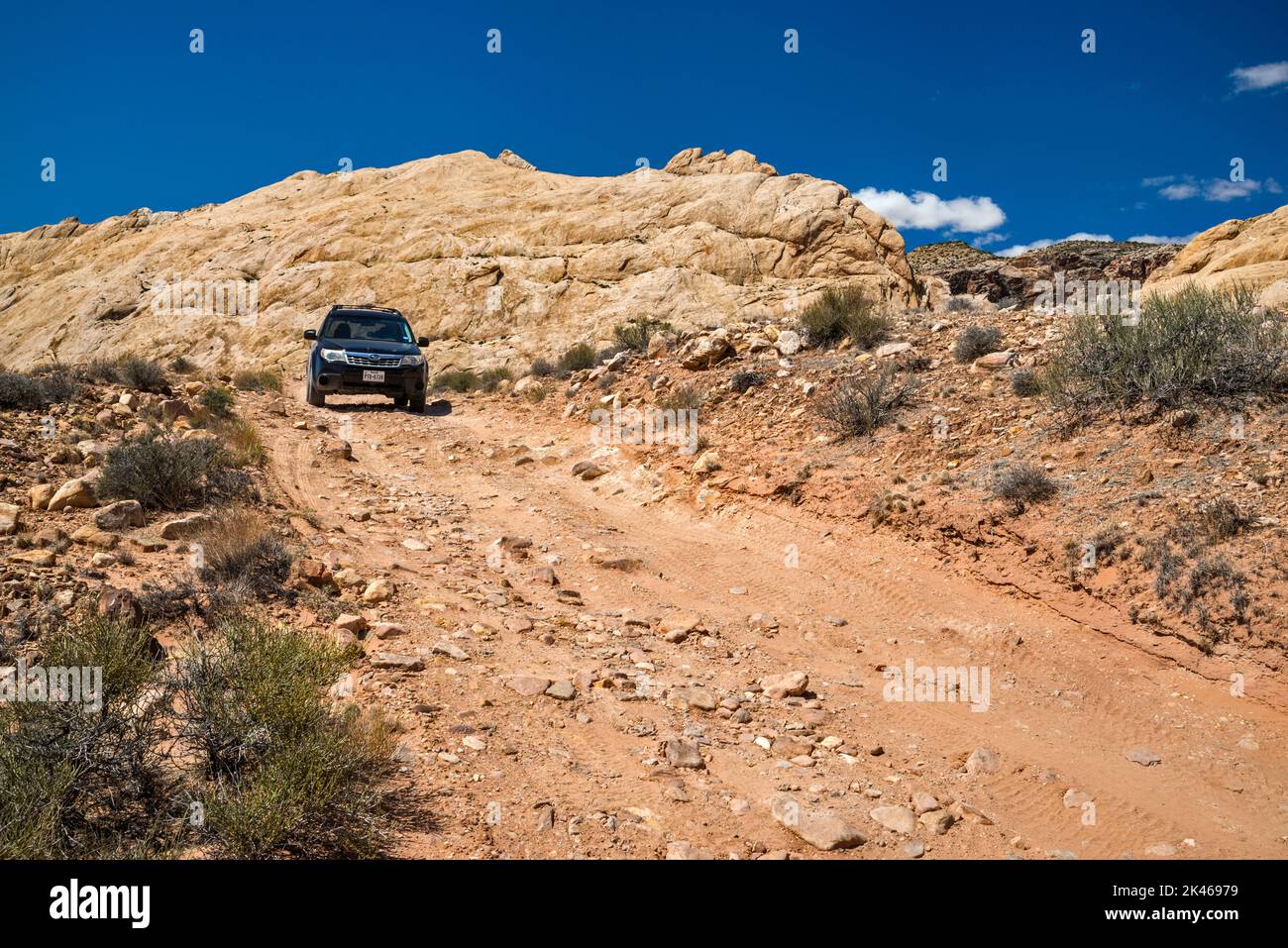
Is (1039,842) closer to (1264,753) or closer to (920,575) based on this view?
(1264,753)

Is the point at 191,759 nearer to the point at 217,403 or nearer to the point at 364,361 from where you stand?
the point at 217,403

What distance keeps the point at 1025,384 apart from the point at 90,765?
8433mm

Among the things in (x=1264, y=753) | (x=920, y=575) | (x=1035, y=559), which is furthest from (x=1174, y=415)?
(x=1264, y=753)

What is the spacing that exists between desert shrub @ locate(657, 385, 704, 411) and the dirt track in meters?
2.69

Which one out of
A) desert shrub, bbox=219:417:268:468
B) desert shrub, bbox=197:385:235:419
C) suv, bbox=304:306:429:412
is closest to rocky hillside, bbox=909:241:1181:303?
suv, bbox=304:306:429:412

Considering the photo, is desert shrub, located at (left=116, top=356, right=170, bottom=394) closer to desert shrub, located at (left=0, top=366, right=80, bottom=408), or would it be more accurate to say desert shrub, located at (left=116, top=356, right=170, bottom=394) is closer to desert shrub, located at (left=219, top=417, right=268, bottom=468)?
desert shrub, located at (left=0, top=366, right=80, bottom=408)

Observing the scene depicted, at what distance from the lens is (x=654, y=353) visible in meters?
13.2

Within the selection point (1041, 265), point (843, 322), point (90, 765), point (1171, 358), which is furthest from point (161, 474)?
point (1041, 265)

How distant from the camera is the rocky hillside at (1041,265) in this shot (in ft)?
105

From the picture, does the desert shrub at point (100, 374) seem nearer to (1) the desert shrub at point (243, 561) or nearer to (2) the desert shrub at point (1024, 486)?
(1) the desert shrub at point (243, 561)

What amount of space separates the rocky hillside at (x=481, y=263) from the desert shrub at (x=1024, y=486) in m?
15.4

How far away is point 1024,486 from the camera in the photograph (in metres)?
6.65

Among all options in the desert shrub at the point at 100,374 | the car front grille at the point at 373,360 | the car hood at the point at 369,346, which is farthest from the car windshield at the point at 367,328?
the desert shrub at the point at 100,374
